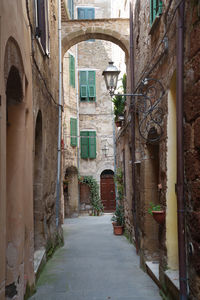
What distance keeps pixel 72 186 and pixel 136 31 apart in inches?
469

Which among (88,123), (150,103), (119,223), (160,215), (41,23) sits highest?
(88,123)

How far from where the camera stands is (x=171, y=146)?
4.95 meters

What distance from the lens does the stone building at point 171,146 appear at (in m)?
3.75

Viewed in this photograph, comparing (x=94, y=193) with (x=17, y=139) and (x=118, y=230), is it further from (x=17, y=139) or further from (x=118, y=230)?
(x=17, y=139)

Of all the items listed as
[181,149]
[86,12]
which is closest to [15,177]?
[181,149]

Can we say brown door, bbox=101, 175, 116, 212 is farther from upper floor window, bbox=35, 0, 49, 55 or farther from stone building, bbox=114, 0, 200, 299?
upper floor window, bbox=35, 0, 49, 55

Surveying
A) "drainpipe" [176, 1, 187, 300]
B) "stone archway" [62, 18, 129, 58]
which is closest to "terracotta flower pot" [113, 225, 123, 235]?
"stone archway" [62, 18, 129, 58]

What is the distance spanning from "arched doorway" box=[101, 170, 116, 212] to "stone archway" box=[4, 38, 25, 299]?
51.5 feet

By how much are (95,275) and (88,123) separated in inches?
555

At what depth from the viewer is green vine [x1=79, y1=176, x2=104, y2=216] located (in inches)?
753

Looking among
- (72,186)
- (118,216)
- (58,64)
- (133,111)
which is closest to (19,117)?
(133,111)

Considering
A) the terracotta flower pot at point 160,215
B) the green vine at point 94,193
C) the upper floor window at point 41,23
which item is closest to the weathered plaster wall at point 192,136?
the terracotta flower pot at point 160,215

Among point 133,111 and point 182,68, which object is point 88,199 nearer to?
point 133,111

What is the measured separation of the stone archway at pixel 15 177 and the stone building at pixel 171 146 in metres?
1.84
